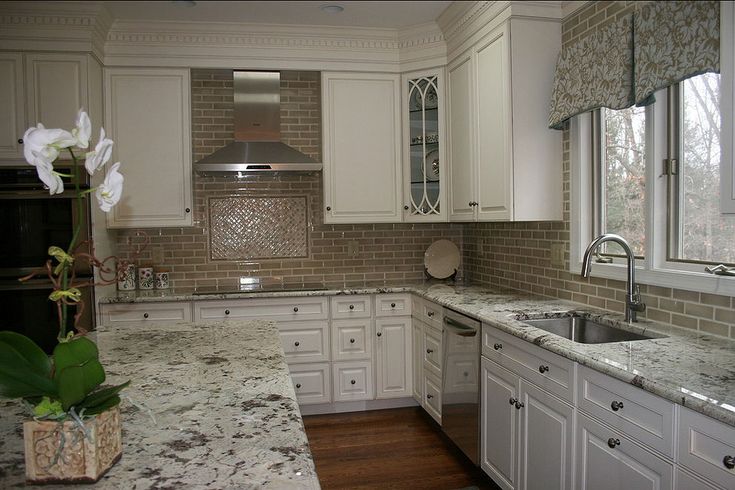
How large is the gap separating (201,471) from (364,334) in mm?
2916

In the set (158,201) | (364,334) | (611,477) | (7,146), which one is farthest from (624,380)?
(7,146)

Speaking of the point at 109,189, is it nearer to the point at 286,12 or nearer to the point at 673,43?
the point at 673,43

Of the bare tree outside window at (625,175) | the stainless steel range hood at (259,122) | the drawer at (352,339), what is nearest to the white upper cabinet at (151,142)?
the stainless steel range hood at (259,122)

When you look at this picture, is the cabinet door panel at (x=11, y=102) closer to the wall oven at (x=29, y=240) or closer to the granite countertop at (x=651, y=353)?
the wall oven at (x=29, y=240)

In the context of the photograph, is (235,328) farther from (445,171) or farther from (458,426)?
(445,171)

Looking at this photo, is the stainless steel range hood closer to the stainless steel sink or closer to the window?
the window

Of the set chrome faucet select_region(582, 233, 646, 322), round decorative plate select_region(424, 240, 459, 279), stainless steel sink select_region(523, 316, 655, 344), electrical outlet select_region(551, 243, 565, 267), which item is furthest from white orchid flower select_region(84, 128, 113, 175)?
round decorative plate select_region(424, 240, 459, 279)

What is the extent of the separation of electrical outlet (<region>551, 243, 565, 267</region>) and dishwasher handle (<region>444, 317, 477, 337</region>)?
0.67 m

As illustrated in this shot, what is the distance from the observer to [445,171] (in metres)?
3.94

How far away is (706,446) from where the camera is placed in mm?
1375

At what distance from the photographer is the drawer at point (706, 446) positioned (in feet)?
4.27

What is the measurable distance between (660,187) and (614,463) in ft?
4.07

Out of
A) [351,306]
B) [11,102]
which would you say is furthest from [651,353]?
[11,102]

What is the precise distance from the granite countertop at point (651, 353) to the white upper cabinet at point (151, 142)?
208 centimetres
